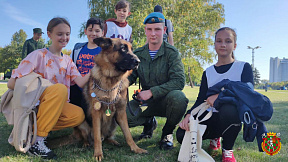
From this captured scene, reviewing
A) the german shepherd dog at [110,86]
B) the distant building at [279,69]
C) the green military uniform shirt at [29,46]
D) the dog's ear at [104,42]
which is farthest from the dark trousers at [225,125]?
the distant building at [279,69]

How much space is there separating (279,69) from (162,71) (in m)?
105

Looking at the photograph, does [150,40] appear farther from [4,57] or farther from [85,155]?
[4,57]

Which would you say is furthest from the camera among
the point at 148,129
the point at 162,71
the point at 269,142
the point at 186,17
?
the point at 186,17

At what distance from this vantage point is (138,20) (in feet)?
52.7

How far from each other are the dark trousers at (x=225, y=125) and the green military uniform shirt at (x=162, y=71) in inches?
Answer: 26.9

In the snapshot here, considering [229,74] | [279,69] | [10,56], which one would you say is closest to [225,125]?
[229,74]

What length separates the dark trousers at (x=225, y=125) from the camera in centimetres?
231

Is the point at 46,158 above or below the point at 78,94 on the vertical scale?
below

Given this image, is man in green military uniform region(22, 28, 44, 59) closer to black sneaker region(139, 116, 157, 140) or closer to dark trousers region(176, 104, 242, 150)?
black sneaker region(139, 116, 157, 140)

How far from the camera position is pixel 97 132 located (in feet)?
8.86

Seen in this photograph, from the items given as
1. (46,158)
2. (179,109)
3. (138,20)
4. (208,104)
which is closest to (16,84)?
(46,158)

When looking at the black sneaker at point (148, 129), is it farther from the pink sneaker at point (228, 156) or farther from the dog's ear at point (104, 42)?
the dog's ear at point (104, 42)

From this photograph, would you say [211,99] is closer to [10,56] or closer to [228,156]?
[228,156]

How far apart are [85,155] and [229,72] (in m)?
2.17
